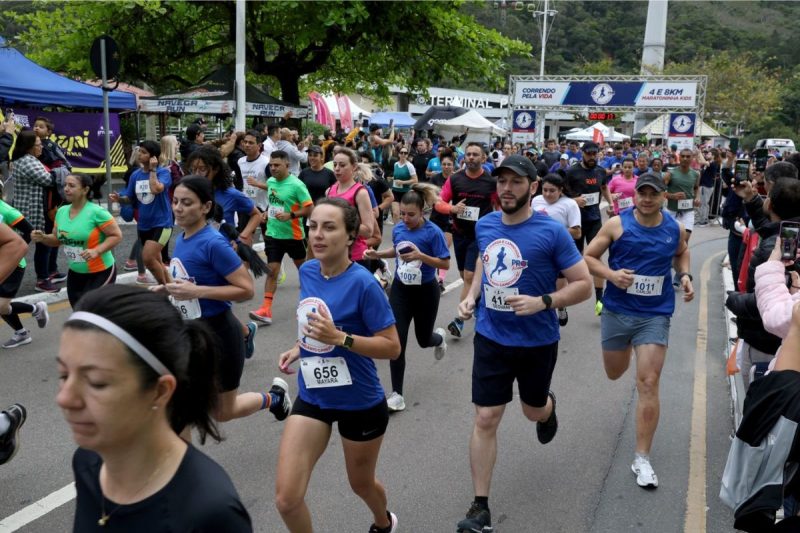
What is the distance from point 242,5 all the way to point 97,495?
1442 cm

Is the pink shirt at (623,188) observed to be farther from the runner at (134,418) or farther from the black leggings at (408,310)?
the runner at (134,418)

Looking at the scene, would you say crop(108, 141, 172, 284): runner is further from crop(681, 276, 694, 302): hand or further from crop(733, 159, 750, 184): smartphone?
crop(733, 159, 750, 184): smartphone

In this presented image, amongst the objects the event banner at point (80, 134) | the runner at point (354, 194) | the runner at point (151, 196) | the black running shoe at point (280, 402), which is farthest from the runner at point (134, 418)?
the event banner at point (80, 134)

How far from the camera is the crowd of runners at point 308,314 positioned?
158 cm

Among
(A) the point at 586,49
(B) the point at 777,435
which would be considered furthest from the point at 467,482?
(A) the point at 586,49

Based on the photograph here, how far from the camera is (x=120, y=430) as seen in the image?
5.09 feet

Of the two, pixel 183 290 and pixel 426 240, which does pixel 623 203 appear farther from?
pixel 183 290

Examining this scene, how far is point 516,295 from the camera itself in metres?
3.86

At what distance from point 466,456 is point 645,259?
1757 mm

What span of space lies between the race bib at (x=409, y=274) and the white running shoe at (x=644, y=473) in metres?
1.98

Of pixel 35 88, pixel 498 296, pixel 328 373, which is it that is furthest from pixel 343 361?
pixel 35 88

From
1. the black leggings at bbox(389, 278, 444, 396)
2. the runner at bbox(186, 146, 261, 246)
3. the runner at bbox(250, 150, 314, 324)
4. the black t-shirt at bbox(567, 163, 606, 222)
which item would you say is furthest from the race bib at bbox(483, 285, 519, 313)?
the black t-shirt at bbox(567, 163, 606, 222)

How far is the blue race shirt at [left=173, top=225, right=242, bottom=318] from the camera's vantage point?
4141 millimetres

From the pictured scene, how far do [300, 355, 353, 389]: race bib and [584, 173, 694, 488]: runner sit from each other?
214 centimetres
